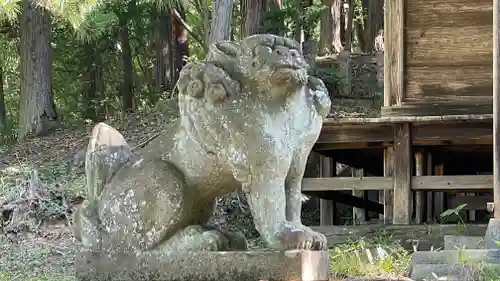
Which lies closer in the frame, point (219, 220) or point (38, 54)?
point (219, 220)

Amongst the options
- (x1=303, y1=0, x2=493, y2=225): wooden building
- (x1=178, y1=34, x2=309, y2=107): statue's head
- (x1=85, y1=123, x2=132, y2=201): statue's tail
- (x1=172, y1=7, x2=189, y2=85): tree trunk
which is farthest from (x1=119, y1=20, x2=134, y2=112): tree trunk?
(x1=178, y1=34, x2=309, y2=107): statue's head

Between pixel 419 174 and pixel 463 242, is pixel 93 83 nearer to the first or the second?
pixel 419 174

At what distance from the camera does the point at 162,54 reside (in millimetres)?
20141

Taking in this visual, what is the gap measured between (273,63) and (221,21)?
35.0 ft

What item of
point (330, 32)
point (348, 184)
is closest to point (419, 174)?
point (348, 184)

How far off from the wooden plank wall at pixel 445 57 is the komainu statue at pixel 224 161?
23.1 ft

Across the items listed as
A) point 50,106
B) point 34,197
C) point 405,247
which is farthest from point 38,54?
A: point 405,247

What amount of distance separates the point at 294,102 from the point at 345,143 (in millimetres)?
6850

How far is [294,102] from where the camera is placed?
4102 millimetres

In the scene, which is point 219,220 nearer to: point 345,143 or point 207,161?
point 345,143

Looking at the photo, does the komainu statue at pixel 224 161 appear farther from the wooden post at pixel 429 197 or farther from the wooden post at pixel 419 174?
the wooden post at pixel 429 197

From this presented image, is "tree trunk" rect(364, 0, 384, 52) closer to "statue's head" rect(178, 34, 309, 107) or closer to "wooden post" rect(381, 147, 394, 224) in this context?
"wooden post" rect(381, 147, 394, 224)

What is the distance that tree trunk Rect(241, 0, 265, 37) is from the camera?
1627cm

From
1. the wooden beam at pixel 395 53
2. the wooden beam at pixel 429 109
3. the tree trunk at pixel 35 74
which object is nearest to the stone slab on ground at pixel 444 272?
the wooden beam at pixel 429 109
